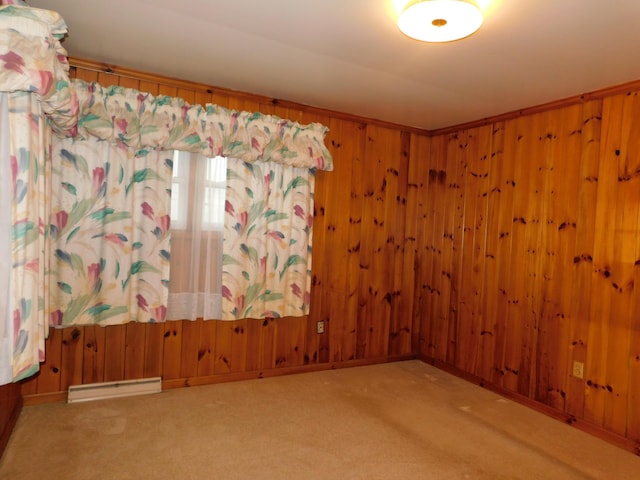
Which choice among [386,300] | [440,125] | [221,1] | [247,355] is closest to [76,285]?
[247,355]

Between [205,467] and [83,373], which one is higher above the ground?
[83,373]

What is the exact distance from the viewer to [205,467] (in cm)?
209

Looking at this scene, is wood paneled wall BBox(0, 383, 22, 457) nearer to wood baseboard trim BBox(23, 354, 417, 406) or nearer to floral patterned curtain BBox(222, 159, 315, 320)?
wood baseboard trim BBox(23, 354, 417, 406)

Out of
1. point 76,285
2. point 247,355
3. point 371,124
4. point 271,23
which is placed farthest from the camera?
point 371,124

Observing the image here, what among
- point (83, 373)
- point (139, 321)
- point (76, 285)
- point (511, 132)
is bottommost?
point (83, 373)

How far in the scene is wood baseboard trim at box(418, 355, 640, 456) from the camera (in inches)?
98.9

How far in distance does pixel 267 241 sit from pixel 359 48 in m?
1.59

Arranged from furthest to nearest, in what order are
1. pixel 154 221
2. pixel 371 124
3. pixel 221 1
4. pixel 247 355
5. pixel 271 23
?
pixel 371 124, pixel 247 355, pixel 154 221, pixel 271 23, pixel 221 1

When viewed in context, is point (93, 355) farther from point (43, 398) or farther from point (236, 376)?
point (236, 376)

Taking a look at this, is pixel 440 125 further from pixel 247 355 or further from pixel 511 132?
pixel 247 355

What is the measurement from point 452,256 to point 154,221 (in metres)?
2.63

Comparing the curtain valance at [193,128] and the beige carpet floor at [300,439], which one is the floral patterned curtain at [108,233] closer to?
the curtain valance at [193,128]

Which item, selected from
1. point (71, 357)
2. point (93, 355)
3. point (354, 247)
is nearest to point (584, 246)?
point (354, 247)

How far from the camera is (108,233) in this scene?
2.73m
